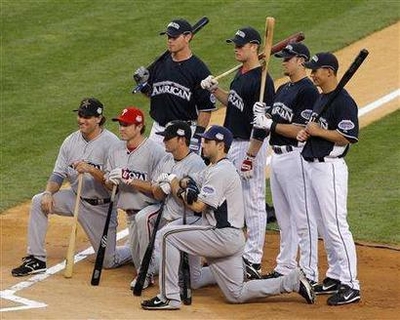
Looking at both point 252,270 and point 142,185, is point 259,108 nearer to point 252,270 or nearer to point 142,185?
point 142,185

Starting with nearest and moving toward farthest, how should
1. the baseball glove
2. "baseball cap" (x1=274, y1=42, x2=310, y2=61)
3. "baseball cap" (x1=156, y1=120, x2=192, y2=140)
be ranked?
the baseball glove
"baseball cap" (x1=156, y1=120, x2=192, y2=140)
"baseball cap" (x1=274, y1=42, x2=310, y2=61)

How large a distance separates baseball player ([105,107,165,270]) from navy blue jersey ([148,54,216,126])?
2.21 feet

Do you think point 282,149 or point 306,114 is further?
point 282,149

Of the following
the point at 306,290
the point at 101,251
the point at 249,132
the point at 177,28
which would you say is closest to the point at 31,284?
the point at 101,251

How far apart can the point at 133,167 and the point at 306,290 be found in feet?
6.51

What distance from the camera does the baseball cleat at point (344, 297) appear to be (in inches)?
432

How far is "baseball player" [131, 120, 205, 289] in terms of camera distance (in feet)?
37.0

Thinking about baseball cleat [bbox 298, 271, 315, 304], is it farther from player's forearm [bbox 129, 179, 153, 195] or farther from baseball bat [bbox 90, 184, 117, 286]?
baseball bat [bbox 90, 184, 117, 286]

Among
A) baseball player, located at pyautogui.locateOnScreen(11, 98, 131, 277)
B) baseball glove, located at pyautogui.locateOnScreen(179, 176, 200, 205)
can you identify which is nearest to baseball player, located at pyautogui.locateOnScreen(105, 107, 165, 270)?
baseball player, located at pyautogui.locateOnScreen(11, 98, 131, 277)

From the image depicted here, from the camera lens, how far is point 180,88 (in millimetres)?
12523

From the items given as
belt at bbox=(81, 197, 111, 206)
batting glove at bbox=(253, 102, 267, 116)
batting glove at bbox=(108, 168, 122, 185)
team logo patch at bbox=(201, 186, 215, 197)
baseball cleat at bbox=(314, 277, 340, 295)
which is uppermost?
batting glove at bbox=(253, 102, 267, 116)

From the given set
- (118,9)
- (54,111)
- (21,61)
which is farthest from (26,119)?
(118,9)

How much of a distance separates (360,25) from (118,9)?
144 inches

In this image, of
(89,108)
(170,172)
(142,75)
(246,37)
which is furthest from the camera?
(142,75)
